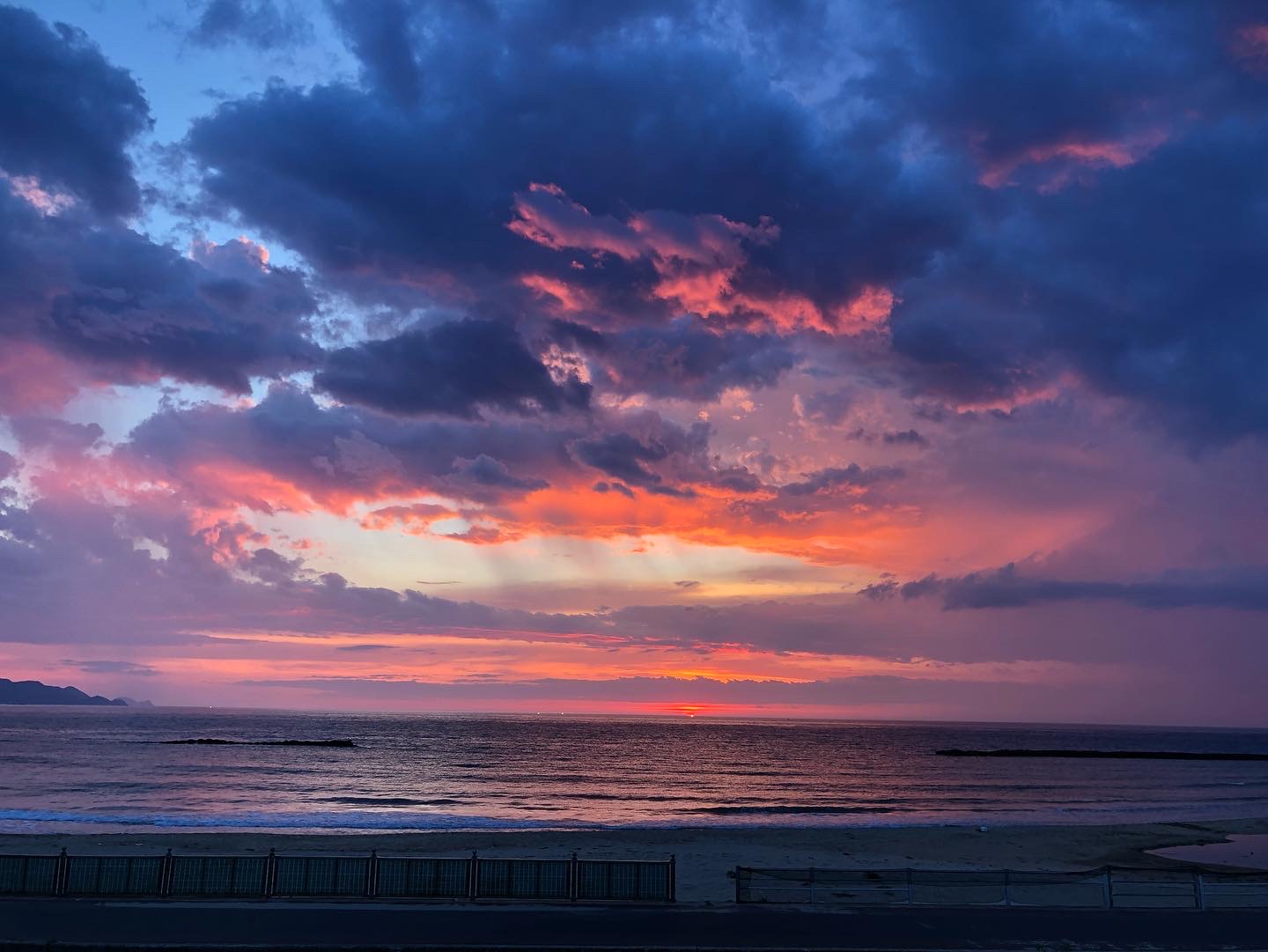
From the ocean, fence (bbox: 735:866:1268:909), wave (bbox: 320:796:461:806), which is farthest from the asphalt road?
wave (bbox: 320:796:461:806)

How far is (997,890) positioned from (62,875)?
25.3 metres

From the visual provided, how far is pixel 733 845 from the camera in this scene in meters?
40.5

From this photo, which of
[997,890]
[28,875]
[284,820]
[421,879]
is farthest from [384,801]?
[997,890]

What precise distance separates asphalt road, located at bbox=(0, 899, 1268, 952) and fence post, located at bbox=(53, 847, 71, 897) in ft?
2.27

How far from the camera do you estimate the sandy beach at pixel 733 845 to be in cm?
3525

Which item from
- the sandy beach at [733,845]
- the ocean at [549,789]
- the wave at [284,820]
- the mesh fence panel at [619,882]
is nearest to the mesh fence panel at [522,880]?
the mesh fence panel at [619,882]

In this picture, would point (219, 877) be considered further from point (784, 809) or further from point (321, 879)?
point (784, 809)

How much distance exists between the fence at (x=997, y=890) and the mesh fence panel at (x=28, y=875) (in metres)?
16.1

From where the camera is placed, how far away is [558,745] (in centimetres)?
14675

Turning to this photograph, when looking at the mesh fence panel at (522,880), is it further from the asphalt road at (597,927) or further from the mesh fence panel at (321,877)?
the mesh fence panel at (321,877)

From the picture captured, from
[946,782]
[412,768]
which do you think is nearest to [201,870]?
[412,768]

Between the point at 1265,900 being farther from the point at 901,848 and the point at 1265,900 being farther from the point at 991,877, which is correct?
the point at 901,848

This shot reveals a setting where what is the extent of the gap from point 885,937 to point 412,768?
8056 centimetres

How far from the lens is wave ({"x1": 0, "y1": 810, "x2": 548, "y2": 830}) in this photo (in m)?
46.6
